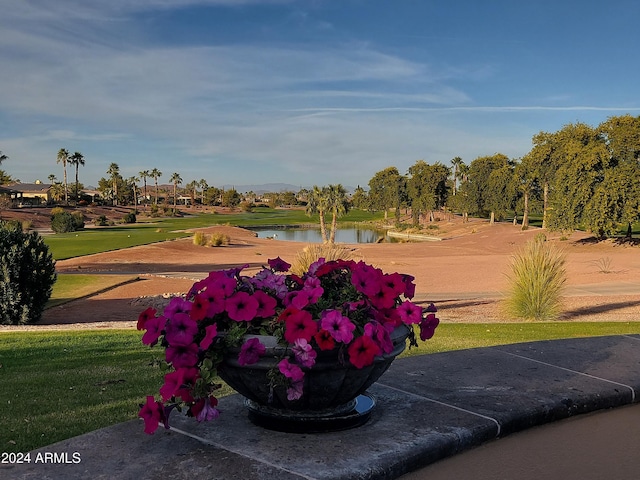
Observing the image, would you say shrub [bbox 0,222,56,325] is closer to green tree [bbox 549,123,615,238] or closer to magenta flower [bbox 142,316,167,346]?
magenta flower [bbox 142,316,167,346]

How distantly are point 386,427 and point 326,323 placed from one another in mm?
840

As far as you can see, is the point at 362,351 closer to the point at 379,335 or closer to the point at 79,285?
the point at 379,335

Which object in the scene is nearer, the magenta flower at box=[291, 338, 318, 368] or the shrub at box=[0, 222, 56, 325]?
the magenta flower at box=[291, 338, 318, 368]

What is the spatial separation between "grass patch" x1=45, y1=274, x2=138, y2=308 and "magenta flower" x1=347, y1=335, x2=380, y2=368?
18497 mm

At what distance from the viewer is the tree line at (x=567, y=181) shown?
40375 mm

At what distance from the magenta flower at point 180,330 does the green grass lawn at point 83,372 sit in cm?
23

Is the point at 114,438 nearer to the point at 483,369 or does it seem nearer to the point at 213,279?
the point at 213,279

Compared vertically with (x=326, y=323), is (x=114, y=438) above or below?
below

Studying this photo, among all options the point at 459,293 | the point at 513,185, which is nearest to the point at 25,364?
the point at 459,293

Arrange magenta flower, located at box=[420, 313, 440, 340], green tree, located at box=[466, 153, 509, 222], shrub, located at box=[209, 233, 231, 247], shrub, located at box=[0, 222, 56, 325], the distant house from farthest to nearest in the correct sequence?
the distant house, green tree, located at box=[466, 153, 509, 222], shrub, located at box=[209, 233, 231, 247], shrub, located at box=[0, 222, 56, 325], magenta flower, located at box=[420, 313, 440, 340]

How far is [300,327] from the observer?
9.48 feet

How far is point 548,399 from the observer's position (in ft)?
12.6

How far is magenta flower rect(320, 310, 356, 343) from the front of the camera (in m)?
2.86

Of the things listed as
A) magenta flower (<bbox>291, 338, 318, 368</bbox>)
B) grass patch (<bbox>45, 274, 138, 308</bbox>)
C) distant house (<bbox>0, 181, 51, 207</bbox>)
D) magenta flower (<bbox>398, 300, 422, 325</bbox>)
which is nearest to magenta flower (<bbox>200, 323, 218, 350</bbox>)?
magenta flower (<bbox>291, 338, 318, 368</bbox>)
